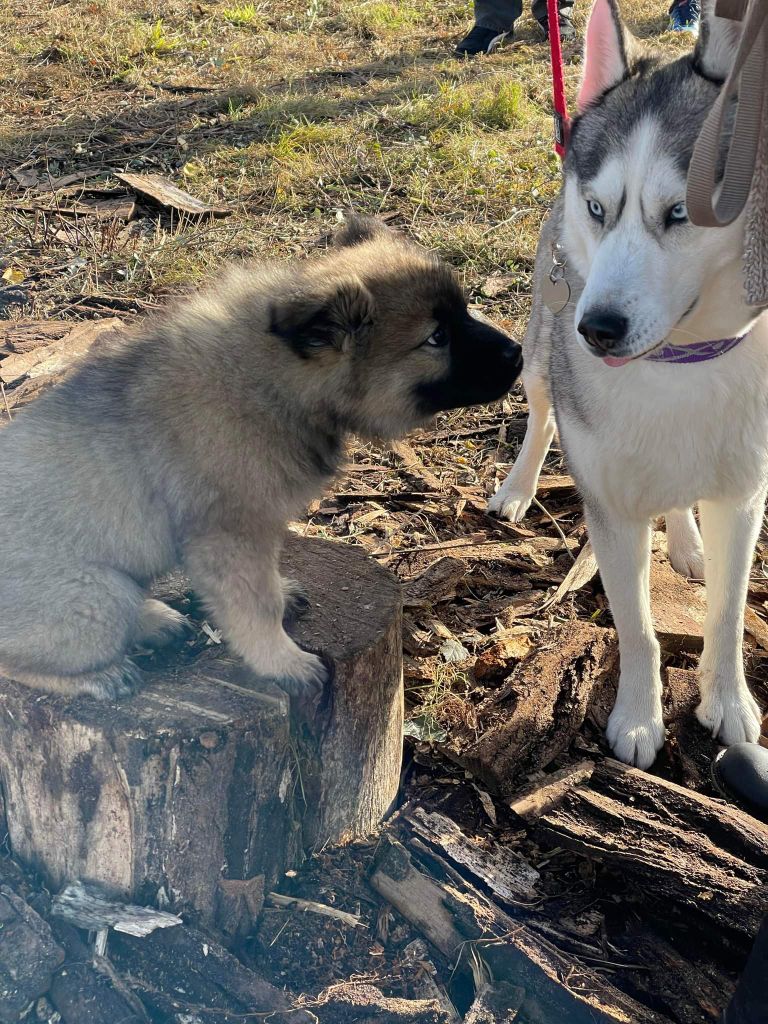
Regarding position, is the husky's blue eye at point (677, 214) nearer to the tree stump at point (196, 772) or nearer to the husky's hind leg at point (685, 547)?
the tree stump at point (196, 772)

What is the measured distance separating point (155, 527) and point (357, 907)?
1178mm

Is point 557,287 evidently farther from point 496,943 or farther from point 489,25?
point 489,25

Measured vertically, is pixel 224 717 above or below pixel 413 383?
below

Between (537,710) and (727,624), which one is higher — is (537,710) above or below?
below

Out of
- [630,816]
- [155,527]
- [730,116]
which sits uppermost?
[730,116]

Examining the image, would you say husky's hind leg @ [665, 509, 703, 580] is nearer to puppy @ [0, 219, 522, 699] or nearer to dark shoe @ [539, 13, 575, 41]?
puppy @ [0, 219, 522, 699]

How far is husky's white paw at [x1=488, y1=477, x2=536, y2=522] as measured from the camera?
4297mm

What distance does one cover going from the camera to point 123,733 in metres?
2.42

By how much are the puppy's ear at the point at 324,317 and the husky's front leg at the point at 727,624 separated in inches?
47.1

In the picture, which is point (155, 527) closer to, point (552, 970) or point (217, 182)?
point (552, 970)

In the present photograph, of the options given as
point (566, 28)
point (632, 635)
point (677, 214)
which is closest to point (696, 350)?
point (677, 214)

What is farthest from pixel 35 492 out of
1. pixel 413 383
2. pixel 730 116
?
pixel 730 116

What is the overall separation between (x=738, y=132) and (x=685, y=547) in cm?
245

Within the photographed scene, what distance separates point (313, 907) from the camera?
2672 mm
